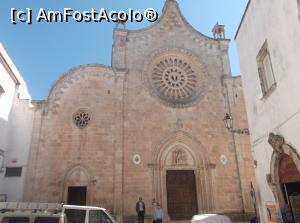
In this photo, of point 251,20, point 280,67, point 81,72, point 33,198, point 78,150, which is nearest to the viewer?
point 280,67

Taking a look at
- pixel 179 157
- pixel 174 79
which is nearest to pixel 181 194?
pixel 179 157

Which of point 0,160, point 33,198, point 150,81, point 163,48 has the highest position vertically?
point 163,48

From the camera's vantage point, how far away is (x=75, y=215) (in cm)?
720

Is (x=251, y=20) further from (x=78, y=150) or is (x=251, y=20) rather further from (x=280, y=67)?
(x=78, y=150)

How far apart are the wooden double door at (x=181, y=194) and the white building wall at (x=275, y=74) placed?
6901 millimetres

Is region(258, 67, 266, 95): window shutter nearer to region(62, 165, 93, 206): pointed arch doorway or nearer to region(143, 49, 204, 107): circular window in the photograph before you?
region(143, 49, 204, 107): circular window

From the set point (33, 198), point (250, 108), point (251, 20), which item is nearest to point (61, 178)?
point (33, 198)

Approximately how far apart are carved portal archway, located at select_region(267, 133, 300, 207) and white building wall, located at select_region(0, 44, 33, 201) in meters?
11.6

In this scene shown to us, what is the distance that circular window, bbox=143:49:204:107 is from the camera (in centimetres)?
1722

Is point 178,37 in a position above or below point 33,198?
above

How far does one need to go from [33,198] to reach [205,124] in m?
10.3

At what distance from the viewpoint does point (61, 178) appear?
46.4 feet

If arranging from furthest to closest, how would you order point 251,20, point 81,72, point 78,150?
point 81,72
point 78,150
point 251,20

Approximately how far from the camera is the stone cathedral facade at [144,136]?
1440cm
